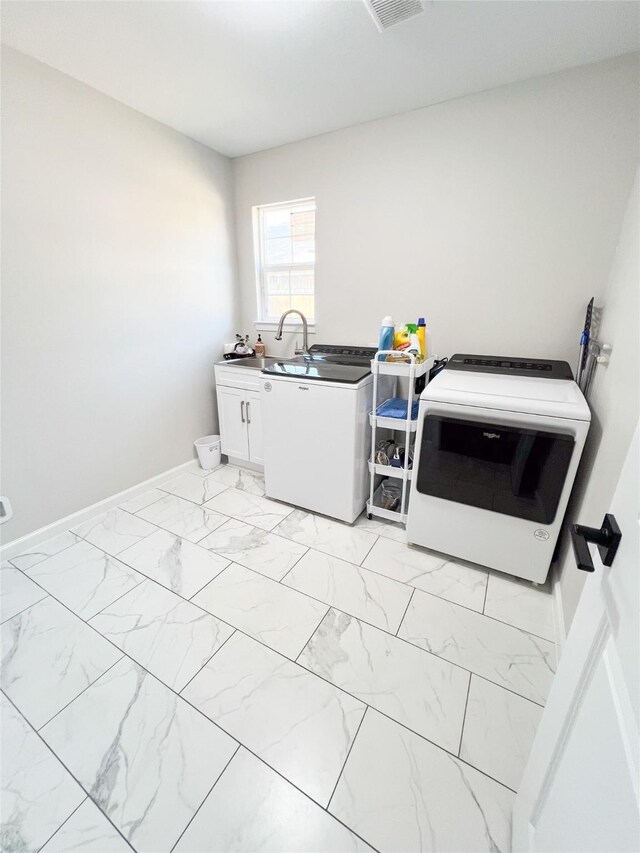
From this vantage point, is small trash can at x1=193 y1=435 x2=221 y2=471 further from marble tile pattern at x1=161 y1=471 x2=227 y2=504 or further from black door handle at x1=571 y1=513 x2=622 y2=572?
black door handle at x1=571 y1=513 x2=622 y2=572

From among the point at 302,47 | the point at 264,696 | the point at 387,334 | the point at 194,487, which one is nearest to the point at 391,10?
the point at 302,47

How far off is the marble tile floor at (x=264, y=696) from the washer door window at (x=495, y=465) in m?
0.42

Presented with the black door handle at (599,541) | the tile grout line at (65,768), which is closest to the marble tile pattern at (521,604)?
the black door handle at (599,541)

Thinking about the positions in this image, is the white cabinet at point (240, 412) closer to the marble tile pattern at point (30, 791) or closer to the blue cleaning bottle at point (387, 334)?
the blue cleaning bottle at point (387, 334)

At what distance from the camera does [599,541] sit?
1.97ft

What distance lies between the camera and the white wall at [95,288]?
5.54 ft

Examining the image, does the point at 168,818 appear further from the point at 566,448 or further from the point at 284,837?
the point at 566,448

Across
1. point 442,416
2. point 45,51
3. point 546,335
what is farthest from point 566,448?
point 45,51

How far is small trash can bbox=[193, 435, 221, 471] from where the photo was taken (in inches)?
108

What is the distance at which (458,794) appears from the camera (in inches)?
37.5

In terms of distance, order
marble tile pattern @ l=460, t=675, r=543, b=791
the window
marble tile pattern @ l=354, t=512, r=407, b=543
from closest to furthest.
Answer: marble tile pattern @ l=460, t=675, r=543, b=791, marble tile pattern @ l=354, t=512, r=407, b=543, the window

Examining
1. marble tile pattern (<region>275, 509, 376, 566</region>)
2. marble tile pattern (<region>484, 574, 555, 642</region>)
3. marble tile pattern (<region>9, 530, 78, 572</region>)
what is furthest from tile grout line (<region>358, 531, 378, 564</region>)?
marble tile pattern (<region>9, 530, 78, 572</region>)

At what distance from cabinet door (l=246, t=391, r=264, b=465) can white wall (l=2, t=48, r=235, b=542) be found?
1.64 ft

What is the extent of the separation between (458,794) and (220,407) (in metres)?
2.44
